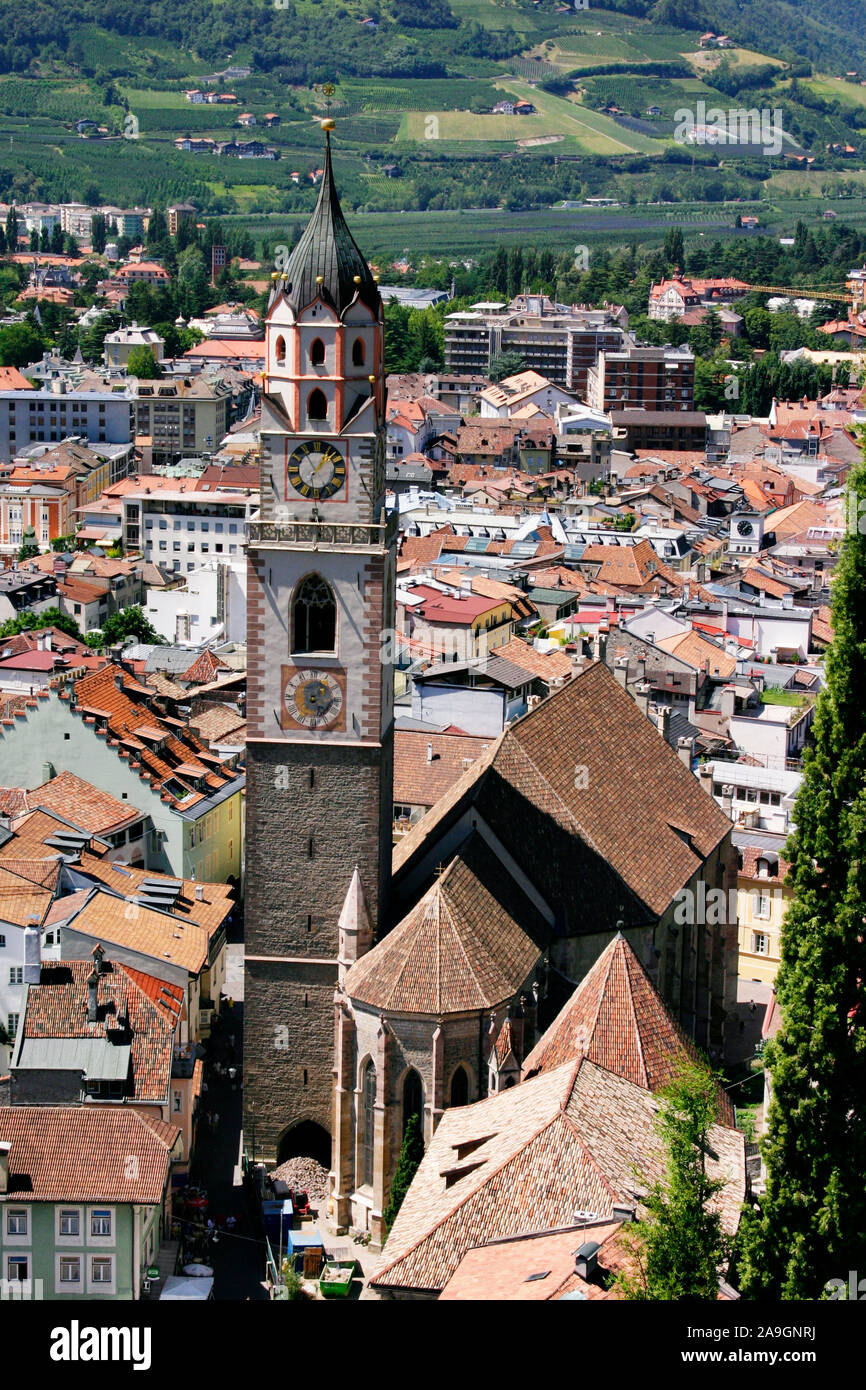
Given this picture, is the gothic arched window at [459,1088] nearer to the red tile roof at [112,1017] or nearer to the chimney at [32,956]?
the red tile roof at [112,1017]

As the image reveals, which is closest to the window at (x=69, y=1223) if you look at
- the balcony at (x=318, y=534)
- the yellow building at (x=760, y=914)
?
the balcony at (x=318, y=534)

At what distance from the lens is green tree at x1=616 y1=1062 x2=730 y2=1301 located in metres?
31.0

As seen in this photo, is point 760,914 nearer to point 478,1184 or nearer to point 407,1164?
point 407,1164

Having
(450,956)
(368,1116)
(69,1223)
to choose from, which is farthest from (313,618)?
(69,1223)

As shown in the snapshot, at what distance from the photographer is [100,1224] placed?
45.4m

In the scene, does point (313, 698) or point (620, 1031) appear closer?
point (620, 1031)

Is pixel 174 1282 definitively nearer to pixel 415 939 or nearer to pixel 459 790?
pixel 415 939

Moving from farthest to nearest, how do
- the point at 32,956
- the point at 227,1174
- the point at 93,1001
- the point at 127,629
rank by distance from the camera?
the point at 127,629 → the point at 32,956 → the point at 93,1001 → the point at 227,1174

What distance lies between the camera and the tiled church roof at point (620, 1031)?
138 ft

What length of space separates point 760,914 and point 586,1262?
3742 cm

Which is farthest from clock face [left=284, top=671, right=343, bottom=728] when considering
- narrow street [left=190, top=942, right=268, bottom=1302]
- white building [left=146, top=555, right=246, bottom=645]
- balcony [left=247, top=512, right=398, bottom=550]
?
white building [left=146, top=555, right=246, bottom=645]

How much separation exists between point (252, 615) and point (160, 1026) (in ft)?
36.8

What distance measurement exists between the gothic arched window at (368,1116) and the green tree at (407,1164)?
1.09 m

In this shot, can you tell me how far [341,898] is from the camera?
48312 millimetres
